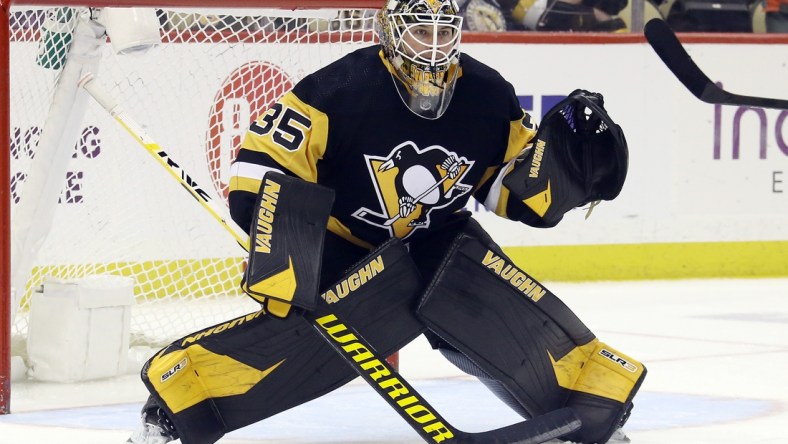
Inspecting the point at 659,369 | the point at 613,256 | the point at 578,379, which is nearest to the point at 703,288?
the point at 613,256

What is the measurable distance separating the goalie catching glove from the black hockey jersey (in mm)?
59

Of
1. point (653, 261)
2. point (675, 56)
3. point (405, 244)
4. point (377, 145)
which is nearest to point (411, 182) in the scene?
point (377, 145)

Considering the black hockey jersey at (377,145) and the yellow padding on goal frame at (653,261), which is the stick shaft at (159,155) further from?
the yellow padding on goal frame at (653,261)

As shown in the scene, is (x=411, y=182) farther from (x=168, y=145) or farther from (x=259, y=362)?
(x=168, y=145)

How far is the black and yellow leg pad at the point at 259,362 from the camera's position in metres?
2.92

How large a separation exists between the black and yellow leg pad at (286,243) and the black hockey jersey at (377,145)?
8 cm

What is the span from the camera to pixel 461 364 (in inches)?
126

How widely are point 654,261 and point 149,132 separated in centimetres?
228

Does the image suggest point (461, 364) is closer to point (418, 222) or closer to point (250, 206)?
point (418, 222)

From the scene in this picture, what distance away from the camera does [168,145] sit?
193 inches

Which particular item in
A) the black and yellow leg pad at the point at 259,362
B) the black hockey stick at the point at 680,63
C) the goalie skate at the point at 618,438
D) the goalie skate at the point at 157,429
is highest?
the black hockey stick at the point at 680,63

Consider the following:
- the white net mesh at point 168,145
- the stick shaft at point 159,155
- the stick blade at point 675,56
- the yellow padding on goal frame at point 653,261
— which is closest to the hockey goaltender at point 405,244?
the stick blade at point 675,56

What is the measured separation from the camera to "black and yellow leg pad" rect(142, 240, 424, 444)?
2916mm

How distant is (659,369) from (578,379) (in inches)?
45.6
